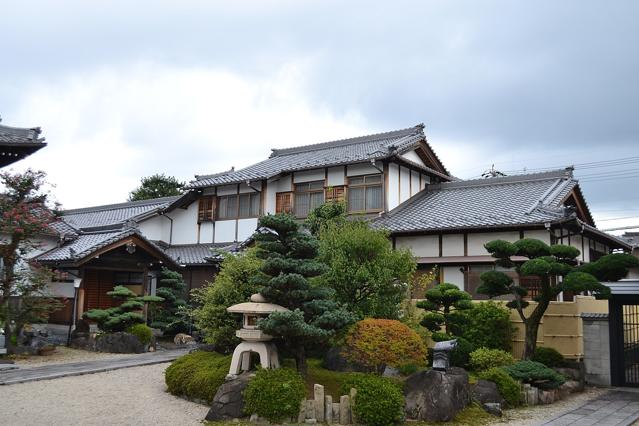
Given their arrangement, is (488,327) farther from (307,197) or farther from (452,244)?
(307,197)

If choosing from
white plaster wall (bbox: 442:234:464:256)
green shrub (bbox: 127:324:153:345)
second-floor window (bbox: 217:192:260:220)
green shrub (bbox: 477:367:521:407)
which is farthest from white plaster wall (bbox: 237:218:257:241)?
green shrub (bbox: 477:367:521:407)

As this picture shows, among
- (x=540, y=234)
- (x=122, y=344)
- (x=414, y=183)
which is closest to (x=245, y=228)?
(x=414, y=183)

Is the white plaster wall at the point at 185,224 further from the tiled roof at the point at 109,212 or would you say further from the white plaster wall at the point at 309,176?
the white plaster wall at the point at 309,176

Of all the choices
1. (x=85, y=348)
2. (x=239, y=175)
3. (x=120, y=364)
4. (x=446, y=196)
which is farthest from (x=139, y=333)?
(x=446, y=196)

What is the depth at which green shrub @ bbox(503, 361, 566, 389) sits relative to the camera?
1264 cm

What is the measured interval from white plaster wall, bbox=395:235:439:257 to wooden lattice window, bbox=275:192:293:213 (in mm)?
7024

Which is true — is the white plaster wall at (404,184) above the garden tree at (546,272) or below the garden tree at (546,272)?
above

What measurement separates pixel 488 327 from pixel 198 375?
8.10 meters

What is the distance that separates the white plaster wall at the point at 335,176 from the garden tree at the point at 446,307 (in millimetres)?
9856

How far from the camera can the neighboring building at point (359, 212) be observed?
1883cm

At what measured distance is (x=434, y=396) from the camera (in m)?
10.7

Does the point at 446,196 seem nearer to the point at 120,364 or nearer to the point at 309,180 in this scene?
the point at 309,180

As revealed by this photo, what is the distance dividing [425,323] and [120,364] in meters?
9.29

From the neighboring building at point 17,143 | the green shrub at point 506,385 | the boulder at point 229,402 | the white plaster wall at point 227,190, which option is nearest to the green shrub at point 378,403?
the boulder at point 229,402
